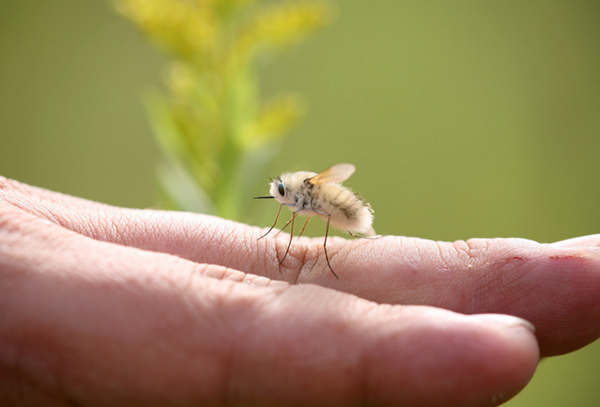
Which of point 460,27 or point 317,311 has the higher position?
point 460,27

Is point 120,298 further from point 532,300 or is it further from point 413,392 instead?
point 532,300

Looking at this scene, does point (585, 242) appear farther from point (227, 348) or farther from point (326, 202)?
point (227, 348)

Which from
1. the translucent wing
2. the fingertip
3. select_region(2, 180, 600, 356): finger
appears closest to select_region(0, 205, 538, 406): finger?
the fingertip

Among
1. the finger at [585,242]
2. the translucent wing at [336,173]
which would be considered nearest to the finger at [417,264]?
the finger at [585,242]

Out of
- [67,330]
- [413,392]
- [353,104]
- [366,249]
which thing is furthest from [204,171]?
[353,104]

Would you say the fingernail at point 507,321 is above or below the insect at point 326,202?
below

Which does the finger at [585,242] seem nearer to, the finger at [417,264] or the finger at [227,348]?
the finger at [417,264]

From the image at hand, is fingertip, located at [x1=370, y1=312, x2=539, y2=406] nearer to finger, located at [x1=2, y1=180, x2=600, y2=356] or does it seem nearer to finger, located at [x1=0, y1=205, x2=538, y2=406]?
finger, located at [x1=0, y1=205, x2=538, y2=406]
